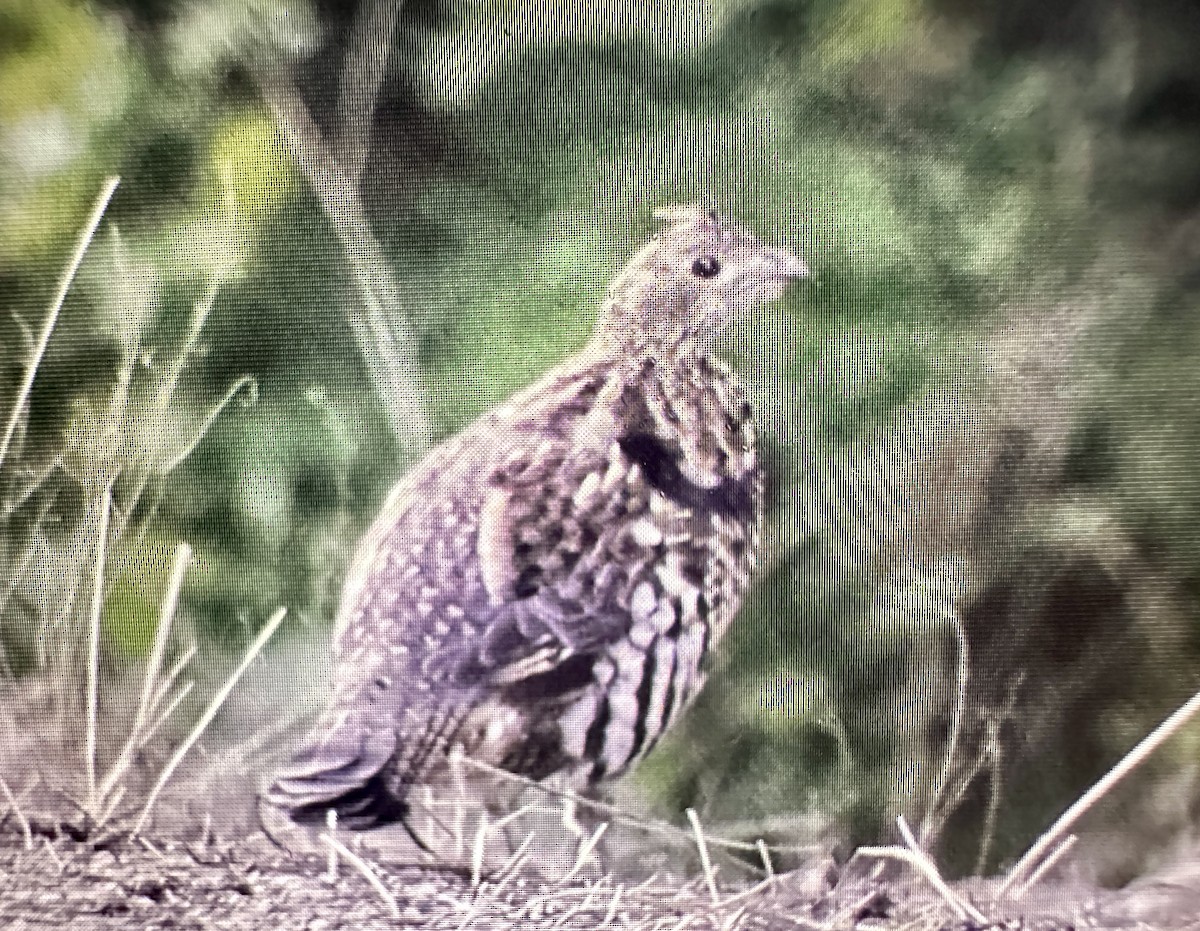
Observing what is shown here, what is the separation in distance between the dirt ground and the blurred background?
2 centimetres

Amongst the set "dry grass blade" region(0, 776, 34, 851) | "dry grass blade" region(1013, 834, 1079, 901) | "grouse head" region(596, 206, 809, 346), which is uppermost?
"grouse head" region(596, 206, 809, 346)

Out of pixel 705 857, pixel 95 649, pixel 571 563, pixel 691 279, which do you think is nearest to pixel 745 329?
pixel 691 279

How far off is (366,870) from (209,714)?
11cm

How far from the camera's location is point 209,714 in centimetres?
42

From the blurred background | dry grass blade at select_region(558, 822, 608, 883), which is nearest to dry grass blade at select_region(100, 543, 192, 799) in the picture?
the blurred background

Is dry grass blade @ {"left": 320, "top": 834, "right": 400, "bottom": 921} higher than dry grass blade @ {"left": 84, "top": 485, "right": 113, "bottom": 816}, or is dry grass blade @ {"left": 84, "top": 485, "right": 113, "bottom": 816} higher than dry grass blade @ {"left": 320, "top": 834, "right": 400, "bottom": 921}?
dry grass blade @ {"left": 84, "top": 485, "right": 113, "bottom": 816}

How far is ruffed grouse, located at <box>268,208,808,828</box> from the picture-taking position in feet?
1.31

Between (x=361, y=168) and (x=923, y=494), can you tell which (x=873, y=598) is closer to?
(x=923, y=494)

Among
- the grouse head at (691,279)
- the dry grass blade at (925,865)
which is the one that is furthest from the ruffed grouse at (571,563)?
the dry grass blade at (925,865)

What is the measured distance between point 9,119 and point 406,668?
337 millimetres

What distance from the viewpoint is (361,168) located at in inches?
16.8

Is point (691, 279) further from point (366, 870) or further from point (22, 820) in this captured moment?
point (22, 820)

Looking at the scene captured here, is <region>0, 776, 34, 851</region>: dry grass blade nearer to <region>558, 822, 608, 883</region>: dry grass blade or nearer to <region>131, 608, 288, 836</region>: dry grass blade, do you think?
<region>131, 608, 288, 836</region>: dry grass blade

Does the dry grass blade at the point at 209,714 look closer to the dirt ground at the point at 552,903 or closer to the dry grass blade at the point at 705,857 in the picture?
the dirt ground at the point at 552,903
